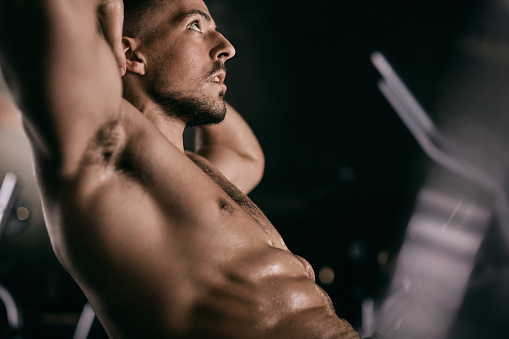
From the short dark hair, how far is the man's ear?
0.03 meters

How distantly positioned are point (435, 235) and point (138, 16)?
11.6ft

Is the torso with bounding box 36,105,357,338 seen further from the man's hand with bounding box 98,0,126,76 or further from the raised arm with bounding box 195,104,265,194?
the raised arm with bounding box 195,104,265,194

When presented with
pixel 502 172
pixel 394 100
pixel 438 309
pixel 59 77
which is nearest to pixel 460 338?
pixel 438 309

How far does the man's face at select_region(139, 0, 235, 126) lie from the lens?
1.19 metres

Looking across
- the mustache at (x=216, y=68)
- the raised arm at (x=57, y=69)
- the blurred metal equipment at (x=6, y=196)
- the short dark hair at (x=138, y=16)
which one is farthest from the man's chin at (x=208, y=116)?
the blurred metal equipment at (x=6, y=196)

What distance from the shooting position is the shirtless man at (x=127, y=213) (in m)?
0.63

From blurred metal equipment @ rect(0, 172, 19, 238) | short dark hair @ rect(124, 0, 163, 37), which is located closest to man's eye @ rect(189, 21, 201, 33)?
short dark hair @ rect(124, 0, 163, 37)

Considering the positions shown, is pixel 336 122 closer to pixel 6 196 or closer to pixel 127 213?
pixel 6 196

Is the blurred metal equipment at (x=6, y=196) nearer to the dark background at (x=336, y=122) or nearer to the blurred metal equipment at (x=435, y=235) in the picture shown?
the dark background at (x=336, y=122)

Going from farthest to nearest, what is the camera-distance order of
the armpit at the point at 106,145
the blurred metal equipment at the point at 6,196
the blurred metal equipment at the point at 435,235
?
the blurred metal equipment at the point at 6,196 < the blurred metal equipment at the point at 435,235 < the armpit at the point at 106,145

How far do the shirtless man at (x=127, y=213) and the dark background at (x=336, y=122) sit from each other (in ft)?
8.07

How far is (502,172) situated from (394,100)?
1.24 meters

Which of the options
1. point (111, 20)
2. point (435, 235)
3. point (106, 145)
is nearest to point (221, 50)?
point (111, 20)

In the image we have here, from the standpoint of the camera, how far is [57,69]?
0.62 meters
